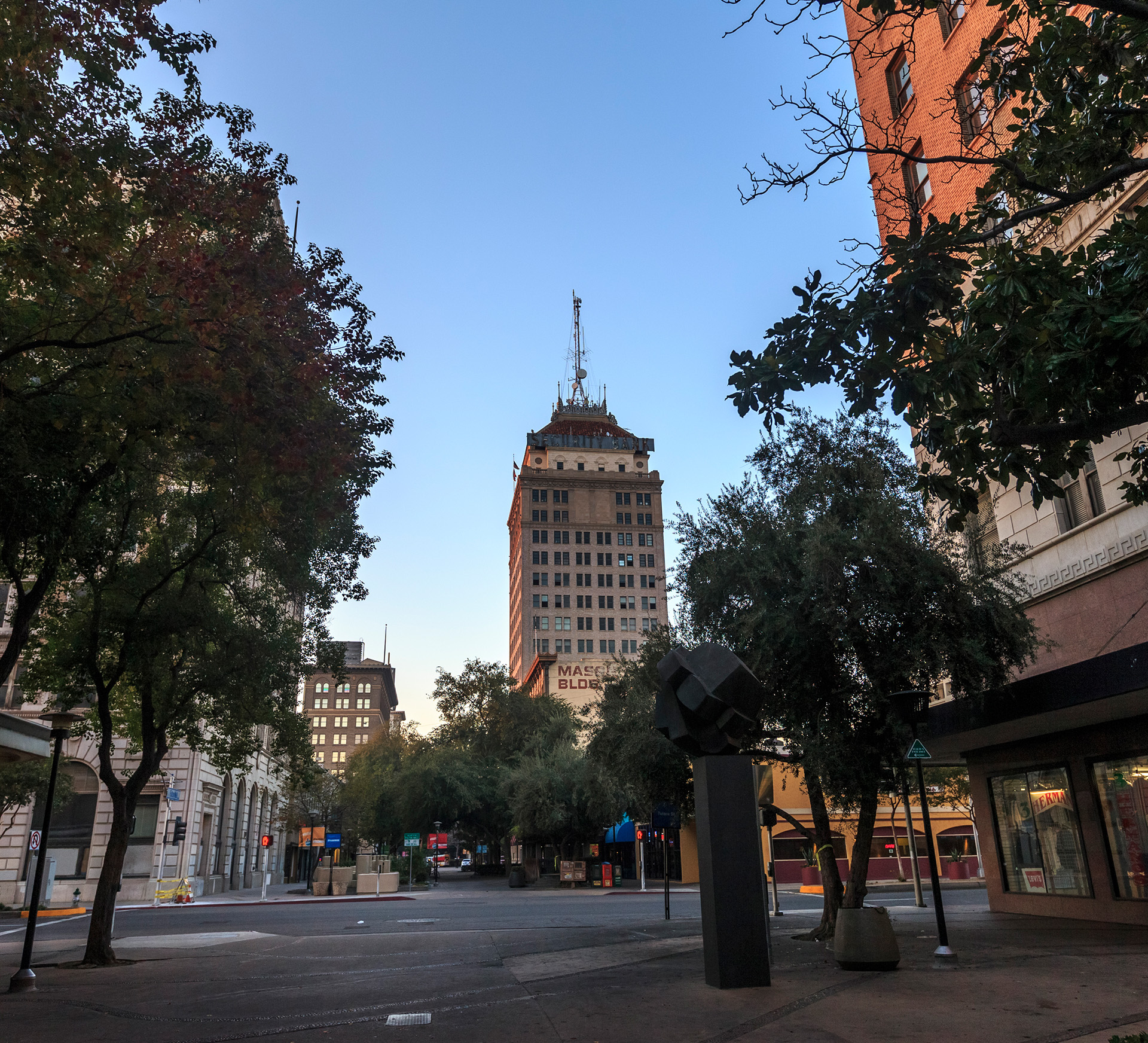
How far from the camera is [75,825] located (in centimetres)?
3803

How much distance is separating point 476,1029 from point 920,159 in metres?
8.59

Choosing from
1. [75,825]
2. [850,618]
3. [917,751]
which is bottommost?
[75,825]

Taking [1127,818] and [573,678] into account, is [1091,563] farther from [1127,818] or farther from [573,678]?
[573,678]

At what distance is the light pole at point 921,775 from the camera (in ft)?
38.4

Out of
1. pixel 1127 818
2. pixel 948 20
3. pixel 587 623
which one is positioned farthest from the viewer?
pixel 587 623

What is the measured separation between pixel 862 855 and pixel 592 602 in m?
92.1

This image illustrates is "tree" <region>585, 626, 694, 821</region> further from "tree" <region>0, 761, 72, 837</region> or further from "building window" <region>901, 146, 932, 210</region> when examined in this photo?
"tree" <region>0, 761, 72, 837</region>

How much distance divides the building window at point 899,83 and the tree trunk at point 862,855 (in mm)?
17897

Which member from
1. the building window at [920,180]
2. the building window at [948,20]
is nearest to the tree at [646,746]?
the building window at [920,180]

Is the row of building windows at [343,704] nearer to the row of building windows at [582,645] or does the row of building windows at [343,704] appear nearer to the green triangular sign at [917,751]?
the row of building windows at [582,645]

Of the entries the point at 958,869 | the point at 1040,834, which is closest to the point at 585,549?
the point at 958,869

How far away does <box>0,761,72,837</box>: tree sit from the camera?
30891mm

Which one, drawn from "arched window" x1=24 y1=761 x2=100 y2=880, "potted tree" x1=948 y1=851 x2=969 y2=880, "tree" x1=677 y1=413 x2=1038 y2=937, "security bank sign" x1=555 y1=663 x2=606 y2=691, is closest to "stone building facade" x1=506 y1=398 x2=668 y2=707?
"security bank sign" x1=555 y1=663 x2=606 y2=691

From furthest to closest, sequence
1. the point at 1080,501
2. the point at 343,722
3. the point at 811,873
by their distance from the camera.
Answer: the point at 343,722
the point at 811,873
the point at 1080,501
